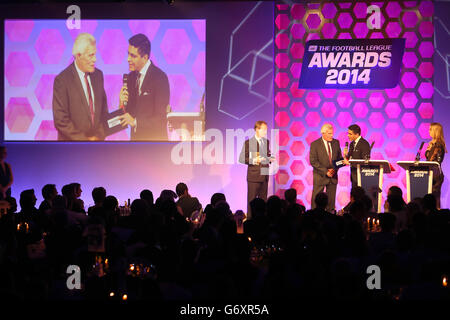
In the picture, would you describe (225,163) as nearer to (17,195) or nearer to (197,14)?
(197,14)

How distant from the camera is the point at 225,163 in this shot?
894cm

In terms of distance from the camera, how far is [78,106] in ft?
29.3

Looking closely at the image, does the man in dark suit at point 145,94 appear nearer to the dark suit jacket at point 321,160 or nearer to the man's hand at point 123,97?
the man's hand at point 123,97

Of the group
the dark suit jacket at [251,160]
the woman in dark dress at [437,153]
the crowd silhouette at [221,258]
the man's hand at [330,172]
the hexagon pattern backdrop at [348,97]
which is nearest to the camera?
the crowd silhouette at [221,258]

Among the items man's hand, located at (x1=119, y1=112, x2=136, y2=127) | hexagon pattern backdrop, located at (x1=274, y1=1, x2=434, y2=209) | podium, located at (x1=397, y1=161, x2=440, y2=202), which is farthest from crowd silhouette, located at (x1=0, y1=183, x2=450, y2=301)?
man's hand, located at (x1=119, y1=112, x2=136, y2=127)

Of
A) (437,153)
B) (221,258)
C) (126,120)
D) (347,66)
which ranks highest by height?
(347,66)

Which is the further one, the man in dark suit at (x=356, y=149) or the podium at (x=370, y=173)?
the man in dark suit at (x=356, y=149)

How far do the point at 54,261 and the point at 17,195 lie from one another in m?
5.96

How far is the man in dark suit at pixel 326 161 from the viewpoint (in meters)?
7.80

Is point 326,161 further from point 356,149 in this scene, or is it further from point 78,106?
point 78,106

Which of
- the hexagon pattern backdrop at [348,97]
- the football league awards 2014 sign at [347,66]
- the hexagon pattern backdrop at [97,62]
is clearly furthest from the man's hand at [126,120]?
the football league awards 2014 sign at [347,66]

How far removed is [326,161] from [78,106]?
14.0ft

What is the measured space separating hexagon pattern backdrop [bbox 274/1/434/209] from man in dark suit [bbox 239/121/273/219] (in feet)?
3.41

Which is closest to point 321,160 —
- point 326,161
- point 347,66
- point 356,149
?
point 326,161
